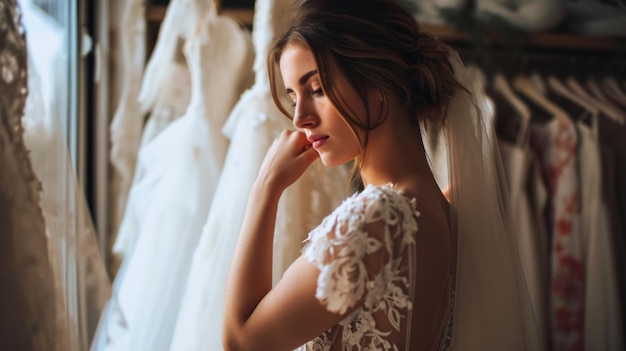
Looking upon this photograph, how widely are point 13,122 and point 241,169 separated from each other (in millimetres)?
605

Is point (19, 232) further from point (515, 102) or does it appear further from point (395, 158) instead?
point (515, 102)

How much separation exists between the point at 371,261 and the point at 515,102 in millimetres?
1417

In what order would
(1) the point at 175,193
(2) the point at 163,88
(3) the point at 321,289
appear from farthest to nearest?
(2) the point at 163,88, (1) the point at 175,193, (3) the point at 321,289

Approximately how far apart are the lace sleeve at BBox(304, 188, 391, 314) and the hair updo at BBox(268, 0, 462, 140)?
5.5 inches

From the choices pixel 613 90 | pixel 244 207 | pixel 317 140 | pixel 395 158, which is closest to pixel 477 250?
pixel 395 158

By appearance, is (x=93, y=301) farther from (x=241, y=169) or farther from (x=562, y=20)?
(x=562, y=20)

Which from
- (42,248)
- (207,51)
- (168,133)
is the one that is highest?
(207,51)

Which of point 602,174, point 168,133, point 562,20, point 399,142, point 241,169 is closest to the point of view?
point 399,142

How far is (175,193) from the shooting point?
1.55m

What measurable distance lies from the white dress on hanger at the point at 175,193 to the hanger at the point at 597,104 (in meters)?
1.11

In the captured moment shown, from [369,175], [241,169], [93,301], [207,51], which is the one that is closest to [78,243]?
[93,301]

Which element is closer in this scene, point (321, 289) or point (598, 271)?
point (321, 289)

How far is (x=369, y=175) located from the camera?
935mm

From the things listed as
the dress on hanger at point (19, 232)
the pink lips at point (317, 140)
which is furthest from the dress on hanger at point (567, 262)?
the dress on hanger at point (19, 232)
